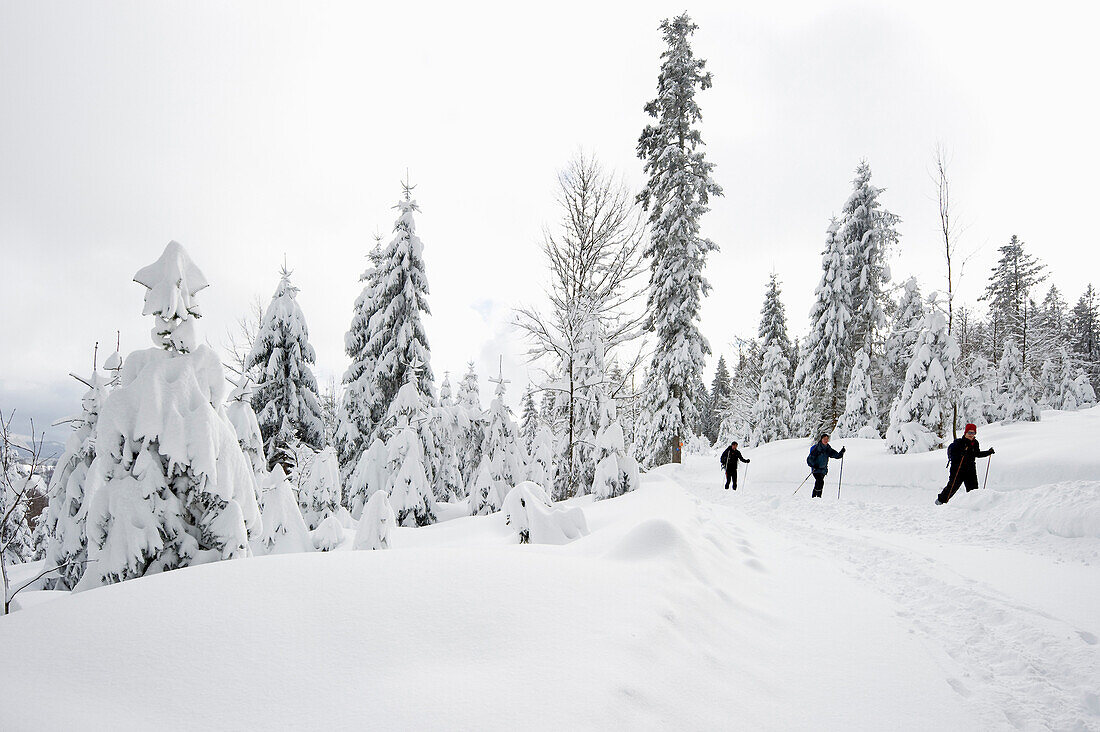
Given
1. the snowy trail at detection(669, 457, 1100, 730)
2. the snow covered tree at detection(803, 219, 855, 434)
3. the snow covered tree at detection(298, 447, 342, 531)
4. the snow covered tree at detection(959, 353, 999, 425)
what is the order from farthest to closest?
1. the snow covered tree at detection(959, 353, 999, 425)
2. the snow covered tree at detection(803, 219, 855, 434)
3. the snow covered tree at detection(298, 447, 342, 531)
4. the snowy trail at detection(669, 457, 1100, 730)

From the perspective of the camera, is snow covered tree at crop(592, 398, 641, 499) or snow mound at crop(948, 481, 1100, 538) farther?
snow covered tree at crop(592, 398, 641, 499)

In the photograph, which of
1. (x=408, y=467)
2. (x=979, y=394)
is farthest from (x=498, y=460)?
(x=979, y=394)

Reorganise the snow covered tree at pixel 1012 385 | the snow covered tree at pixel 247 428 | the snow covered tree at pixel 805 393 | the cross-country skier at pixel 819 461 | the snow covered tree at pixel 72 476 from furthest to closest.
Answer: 1. the snow covered tree at pixel 805 393
2. the snow covered tree at pixel 1012 385
3. the cross-country skier at pixel 819 461
4. the snow covered tree at pixel 72 476
5. the snow covered tree at pixel 247 428

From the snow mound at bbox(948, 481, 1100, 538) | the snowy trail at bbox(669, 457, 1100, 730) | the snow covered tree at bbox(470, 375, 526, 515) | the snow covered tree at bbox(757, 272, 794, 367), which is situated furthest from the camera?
the snow covered tree at bbox(757, 272, 794, 367)

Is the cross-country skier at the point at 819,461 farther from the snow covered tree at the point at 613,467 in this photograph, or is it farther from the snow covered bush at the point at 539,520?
the snow covered bush at the point at 539,520

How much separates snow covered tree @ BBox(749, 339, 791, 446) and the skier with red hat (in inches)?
958

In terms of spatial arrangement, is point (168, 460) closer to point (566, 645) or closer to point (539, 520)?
point (539, 520)

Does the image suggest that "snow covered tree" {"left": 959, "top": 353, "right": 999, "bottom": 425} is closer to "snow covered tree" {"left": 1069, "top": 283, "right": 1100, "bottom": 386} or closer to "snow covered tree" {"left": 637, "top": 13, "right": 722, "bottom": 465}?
"snow covered tree" {"left": 637, "top": 13, "right": 722, "bottom": 465}

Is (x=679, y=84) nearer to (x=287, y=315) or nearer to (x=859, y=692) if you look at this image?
(x=287, y=315)

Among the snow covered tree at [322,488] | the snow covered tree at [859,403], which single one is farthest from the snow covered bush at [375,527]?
the snow covered tree at [859,403]

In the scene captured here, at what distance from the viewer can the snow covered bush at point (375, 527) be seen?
681 centimetres

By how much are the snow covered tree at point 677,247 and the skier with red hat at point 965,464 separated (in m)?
9.04

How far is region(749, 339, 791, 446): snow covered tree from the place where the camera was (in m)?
33.0

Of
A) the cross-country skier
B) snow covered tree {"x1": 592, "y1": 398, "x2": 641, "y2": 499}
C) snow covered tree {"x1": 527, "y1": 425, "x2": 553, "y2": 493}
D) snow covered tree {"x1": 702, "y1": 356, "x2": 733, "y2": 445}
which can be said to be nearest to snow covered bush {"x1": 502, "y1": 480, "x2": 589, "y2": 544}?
snow covered tree {"x1": 592, "y1": 398, "x2": 641, "y2": 499}
